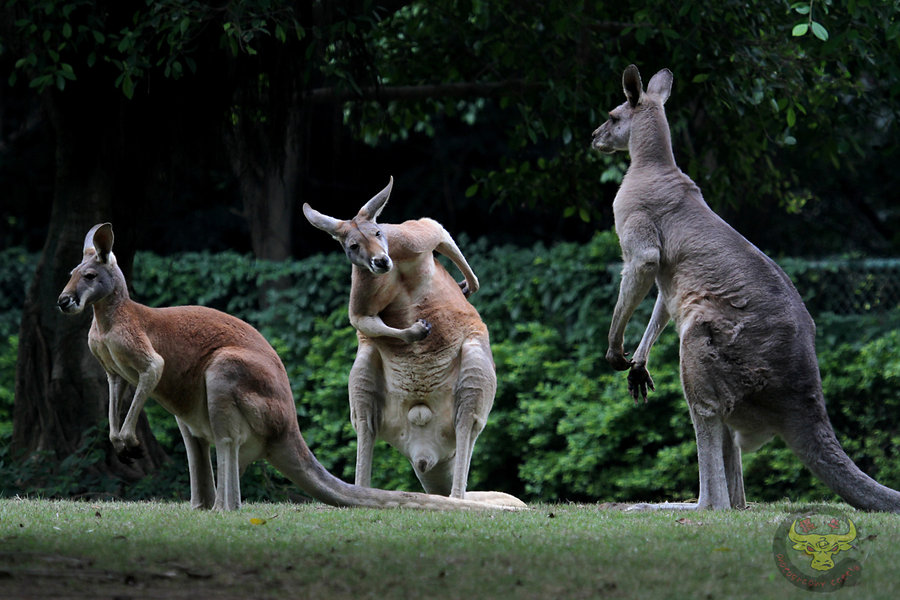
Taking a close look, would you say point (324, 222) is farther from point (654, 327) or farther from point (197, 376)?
point (654, 327)

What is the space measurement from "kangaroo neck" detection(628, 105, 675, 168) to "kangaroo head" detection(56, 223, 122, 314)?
323 centimetres

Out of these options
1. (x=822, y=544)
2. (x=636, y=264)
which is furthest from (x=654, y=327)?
(x=822, y=544)

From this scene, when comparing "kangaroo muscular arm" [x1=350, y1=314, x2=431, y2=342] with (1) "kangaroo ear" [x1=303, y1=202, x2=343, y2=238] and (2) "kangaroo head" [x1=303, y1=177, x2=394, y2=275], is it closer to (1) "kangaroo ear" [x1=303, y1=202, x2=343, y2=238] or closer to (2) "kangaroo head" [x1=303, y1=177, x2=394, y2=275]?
(2) "kangaroo head" [x1=303, y1=177, x2=394, y2=275]

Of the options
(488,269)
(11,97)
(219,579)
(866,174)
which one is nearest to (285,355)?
(488,269)

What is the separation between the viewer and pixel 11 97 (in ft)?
58.5

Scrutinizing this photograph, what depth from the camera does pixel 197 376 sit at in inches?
241

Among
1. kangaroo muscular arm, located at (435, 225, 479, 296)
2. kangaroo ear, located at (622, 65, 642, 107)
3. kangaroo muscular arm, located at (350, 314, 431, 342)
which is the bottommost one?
kangaroo muscular arm, located at (350, 314, 431, 342)

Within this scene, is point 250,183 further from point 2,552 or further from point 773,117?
point 2,552

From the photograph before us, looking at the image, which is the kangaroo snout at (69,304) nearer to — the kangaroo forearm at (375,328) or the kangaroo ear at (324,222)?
the kangaroo ear at (324,222)

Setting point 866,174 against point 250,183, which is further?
point 866,174

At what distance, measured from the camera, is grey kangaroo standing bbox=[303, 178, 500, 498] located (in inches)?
272

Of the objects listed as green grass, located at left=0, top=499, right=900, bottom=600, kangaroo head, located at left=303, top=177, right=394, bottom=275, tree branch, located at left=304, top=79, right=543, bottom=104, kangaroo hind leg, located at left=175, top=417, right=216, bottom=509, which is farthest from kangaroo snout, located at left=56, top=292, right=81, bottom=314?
tree branch, located at left=304, top=79, right=543, bottom=104

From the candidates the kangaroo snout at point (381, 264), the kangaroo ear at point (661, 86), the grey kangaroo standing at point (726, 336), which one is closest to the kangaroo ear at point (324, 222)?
the kangaroo snout at point (381, 264)

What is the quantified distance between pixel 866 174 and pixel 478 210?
6407 mm
